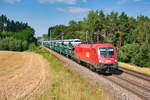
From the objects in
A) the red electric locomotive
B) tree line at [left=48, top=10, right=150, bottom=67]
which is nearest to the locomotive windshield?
the red electric locomotive

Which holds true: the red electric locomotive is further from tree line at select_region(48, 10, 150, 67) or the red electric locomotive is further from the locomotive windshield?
tree line at select_region(48, 10, 150, 67)

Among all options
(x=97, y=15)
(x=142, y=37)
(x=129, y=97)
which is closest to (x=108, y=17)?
(x=97, y=15)

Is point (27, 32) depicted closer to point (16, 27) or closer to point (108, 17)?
point (108, 17)

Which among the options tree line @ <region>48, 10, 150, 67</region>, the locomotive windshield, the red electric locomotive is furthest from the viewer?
tree line @ <region>48, 10, 150, 67</region>

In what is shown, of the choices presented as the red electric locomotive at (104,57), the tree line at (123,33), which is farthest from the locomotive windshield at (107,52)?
the tree line at (123,33)

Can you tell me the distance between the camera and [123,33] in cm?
5194

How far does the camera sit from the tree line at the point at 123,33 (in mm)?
40938

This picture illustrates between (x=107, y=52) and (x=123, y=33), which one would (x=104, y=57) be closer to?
(x=107, y=52)

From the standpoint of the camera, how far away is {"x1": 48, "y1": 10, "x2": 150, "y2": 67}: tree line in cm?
4094

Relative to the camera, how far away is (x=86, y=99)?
8484mm

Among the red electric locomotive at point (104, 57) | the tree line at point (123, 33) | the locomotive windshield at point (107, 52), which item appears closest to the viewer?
the red electric locomotive at point (104, 57)

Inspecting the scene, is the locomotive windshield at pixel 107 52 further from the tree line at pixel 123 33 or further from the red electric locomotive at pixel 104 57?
the tree line at pixel 123 33

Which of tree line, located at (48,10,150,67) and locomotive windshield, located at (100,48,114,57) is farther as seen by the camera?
tree line, located at (48,10,150,67)

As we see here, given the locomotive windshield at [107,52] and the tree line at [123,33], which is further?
the tree line at [123,33]
